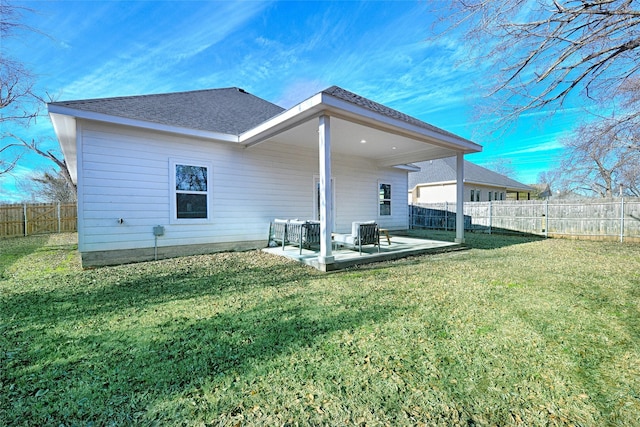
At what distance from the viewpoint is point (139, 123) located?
19.5 ft

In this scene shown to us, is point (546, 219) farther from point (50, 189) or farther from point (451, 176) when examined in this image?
point (50, 189)

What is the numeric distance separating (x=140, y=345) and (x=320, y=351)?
1708mm

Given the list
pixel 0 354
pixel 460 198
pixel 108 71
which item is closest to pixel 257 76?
pixel 108 71

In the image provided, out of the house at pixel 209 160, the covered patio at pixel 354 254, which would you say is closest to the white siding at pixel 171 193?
the house at pixel 209 160

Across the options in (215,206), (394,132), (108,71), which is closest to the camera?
(394,132)

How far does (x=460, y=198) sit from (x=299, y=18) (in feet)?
25.2

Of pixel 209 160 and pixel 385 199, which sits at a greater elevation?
pixel 209 160

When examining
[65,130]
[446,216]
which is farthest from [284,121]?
[446,216]

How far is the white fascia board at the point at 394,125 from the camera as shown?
516 cm

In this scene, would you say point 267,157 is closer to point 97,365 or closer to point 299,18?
point 299,18

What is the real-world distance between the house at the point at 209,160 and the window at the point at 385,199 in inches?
77.2

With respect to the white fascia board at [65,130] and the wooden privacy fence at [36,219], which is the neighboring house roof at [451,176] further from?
the wooden privacy fence at [36,219]

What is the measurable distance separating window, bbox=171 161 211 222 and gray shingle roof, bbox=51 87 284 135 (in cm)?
102

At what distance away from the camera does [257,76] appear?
12.9 meters
